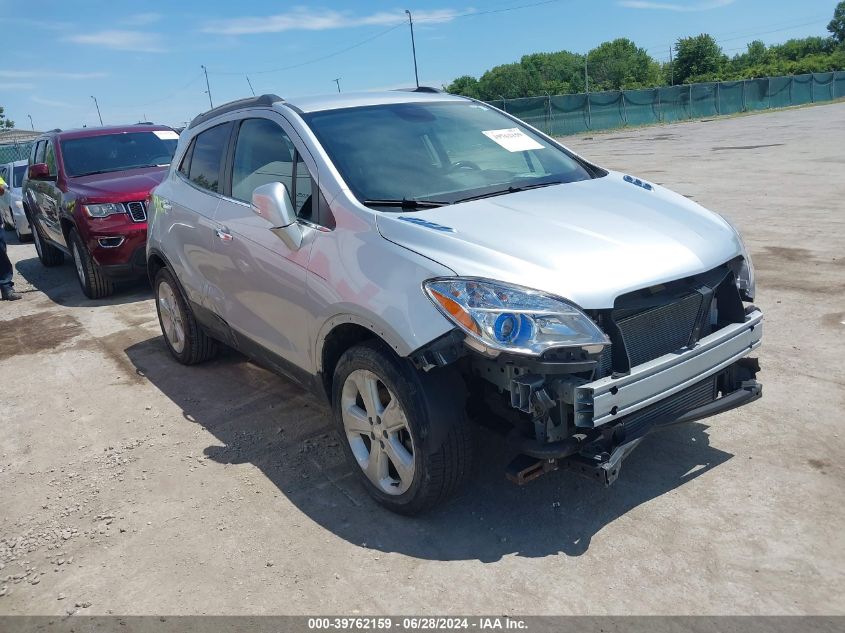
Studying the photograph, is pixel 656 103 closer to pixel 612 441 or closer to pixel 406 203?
pixel 406 203

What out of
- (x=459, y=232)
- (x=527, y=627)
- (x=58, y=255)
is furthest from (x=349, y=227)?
(x=58, y=255)

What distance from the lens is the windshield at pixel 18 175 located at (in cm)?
1492

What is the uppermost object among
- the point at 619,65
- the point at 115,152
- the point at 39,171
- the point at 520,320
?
the point at 619,65

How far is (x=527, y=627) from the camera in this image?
2760 millimetres

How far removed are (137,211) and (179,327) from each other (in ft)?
10.3

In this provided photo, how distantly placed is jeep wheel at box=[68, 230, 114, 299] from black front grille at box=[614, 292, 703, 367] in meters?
7.09

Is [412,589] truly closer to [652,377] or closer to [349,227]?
[652,377]

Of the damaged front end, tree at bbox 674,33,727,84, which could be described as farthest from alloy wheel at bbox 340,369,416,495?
tree at bbox 674,33,727,84

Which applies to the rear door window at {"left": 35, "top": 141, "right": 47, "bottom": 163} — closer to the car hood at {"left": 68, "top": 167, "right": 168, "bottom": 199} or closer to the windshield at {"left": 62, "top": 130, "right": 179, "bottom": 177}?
the windshield at {"left": 62, "top": 130, "right": 179, "bottom": 177}

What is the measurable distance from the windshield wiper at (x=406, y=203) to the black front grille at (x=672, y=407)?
1355 millimetres

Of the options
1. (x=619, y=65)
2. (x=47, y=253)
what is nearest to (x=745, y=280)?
(x=47, y=253)

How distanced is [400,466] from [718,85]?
47.7 m

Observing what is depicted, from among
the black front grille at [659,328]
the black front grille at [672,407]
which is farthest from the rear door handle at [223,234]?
the black front grille at [672,407]

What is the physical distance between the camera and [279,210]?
12.2 ft
